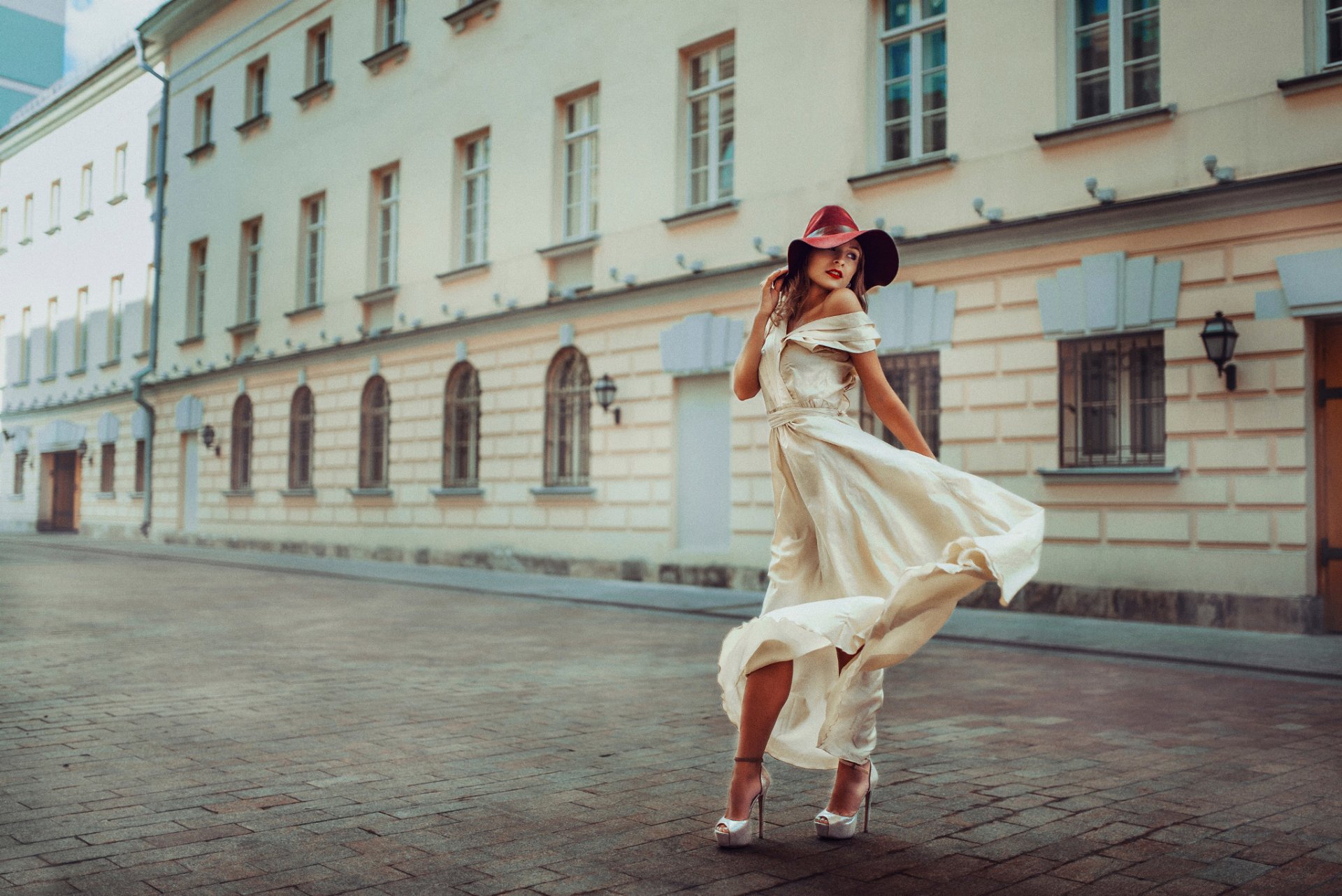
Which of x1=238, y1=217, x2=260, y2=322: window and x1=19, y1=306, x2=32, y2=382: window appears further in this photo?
x1=19, y1=306, x2=32, y2=382: window

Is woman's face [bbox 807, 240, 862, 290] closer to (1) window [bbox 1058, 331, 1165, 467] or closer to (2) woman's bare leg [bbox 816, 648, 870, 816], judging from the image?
(2) woman's bare leg [bbox 816, 648, 870, 816]

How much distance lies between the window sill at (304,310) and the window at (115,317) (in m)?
9.62

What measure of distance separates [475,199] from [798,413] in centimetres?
1604

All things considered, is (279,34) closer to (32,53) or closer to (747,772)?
(747,772)

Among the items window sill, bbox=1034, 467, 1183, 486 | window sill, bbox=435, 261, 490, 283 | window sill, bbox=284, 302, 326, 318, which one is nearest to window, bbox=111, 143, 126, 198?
window sill, bbox=284, 302, 326, 318

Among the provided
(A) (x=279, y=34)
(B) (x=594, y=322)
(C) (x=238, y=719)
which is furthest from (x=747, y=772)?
(A) (x=279, y=34)

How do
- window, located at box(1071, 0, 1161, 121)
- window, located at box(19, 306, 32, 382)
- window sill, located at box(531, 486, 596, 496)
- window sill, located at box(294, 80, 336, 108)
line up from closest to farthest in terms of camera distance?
window, located at box(1071, 0, 1161, 121) → window sill, located at box(531, 486, 596, 496) → window sill, located at box(294, 80, 336, 108) → window, located at box(19, 306, 32, 382)

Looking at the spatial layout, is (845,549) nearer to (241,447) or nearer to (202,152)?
(241,447)

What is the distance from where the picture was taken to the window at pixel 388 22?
2042cm

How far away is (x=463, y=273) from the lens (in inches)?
720

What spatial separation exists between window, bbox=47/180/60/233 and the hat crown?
34924mm

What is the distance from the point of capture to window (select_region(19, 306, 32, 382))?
35.1 metres

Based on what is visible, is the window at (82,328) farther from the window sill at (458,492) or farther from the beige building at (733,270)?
the window sill at (458,492)

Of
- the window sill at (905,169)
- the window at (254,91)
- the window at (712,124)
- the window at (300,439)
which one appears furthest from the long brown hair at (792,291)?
the window at (254,91)
